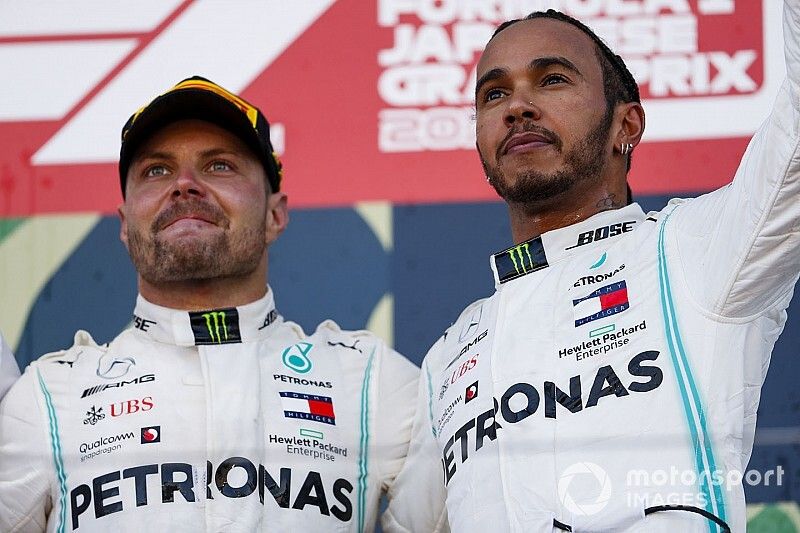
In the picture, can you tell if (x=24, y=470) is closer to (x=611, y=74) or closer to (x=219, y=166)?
(x=219, y=166)

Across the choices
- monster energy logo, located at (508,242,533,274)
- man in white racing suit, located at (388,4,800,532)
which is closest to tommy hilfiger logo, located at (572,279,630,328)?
man in white racing suit, located at (388,4,800,532)

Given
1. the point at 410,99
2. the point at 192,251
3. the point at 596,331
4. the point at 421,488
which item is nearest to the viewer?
the point at 596,331

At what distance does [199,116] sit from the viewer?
2.42 metres

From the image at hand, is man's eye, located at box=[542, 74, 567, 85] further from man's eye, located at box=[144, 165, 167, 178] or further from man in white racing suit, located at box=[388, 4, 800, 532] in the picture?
man's eye, located at box=[144, 165, 167, 178]

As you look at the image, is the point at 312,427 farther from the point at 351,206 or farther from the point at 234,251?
the point at 351,206

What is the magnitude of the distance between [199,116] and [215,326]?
36cm

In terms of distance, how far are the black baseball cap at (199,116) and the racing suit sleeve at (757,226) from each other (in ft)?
2.62

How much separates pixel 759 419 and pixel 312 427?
844 millimetres

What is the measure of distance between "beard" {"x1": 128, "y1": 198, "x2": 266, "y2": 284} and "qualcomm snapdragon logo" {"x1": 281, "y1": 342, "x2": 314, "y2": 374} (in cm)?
15

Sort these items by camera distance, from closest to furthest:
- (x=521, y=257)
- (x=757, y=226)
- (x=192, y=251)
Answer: (x=757, y=226) < (x=521, y=257) < (x=192, y=251)

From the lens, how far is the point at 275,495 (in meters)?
2.14

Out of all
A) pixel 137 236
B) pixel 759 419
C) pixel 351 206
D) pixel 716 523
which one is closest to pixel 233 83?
pixel 351 206

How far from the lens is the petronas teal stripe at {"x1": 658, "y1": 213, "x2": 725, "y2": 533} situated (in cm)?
178

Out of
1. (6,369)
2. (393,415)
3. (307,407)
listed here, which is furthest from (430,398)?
(6,369)
